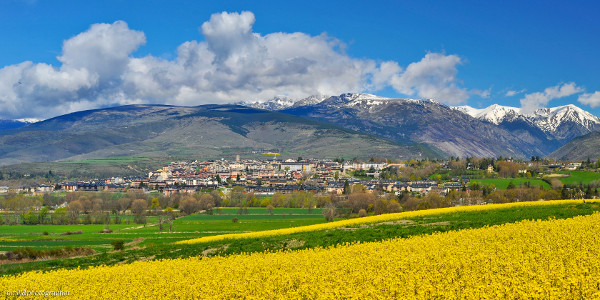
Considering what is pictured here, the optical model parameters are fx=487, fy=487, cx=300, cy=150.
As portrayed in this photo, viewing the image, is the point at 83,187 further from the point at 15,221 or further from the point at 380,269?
the point at 380,269

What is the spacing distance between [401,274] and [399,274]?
0.08m

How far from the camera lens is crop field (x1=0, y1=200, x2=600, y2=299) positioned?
14.1 metres

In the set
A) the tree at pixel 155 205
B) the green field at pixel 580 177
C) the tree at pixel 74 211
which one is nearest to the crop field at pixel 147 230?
the tree at pixel 74 211

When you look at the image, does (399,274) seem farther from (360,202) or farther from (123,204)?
(123,204)

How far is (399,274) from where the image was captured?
53.4 feet

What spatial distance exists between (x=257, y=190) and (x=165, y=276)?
505 feet

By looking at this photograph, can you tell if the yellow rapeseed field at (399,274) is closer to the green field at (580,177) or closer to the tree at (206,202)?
the tree at (206,202)

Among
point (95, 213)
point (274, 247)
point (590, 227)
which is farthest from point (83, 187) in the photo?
point (590, 227)

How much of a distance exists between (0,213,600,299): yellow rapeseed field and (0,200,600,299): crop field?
1.5 inches

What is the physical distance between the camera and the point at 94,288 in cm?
1997

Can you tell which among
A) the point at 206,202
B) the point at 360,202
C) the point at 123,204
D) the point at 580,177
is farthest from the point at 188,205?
the point at 580,177

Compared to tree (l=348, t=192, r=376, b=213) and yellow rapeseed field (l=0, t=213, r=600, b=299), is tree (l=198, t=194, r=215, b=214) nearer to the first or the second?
tree (l=348, t=192, r=376, b=213)

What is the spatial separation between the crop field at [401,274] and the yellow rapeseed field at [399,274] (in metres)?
0.04

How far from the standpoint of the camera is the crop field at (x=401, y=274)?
14062 millimetres
